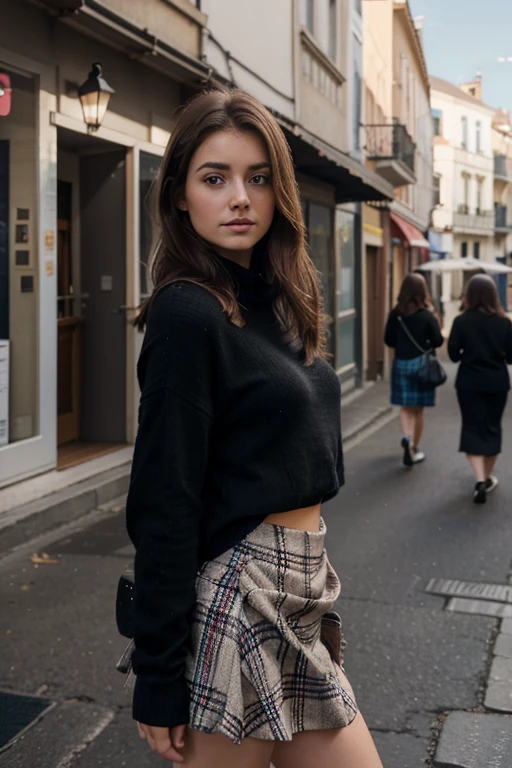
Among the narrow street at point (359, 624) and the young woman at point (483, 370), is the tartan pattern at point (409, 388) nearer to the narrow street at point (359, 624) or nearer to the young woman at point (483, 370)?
the young woman at point (483, 370)

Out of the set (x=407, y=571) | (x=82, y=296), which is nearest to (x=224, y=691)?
(x=407, y=571)

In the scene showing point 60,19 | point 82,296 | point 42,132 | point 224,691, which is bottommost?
point 224,691

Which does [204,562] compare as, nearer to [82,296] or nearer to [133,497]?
[133,497]

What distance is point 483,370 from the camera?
7.95 m

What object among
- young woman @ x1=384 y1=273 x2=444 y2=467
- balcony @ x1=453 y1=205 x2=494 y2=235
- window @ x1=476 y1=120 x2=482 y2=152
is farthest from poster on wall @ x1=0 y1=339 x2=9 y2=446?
window @ x1=476 y1=120 x2=482 y2=152

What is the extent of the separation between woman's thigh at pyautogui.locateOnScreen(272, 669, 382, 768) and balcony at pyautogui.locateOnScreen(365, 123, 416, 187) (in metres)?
19.6

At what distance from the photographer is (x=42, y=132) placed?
744 cm

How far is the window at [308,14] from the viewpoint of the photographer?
14.5 meters

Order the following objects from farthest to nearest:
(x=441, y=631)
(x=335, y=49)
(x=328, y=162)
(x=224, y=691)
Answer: (x=335, y=49)
(x=328, y=162)
(x=441, y=631)
(x=224, y=691)

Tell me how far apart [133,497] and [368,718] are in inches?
89.7

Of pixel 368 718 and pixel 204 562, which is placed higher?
pixel 204 562

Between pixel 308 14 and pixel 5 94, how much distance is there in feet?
30.1

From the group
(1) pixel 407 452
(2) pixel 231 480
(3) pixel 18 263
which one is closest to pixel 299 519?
(2) pixel 231 480

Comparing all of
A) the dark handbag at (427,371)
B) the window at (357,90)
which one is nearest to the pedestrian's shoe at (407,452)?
the dark handbag at (427,371)
